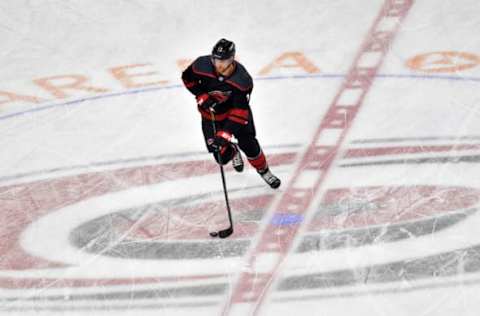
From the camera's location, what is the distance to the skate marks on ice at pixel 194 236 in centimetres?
406

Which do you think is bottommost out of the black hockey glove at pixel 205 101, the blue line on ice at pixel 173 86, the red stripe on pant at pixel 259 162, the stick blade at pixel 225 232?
the blue line on ice at pixel 173 86

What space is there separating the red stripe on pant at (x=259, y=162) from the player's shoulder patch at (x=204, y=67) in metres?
0.61

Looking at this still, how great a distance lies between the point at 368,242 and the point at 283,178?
916mm

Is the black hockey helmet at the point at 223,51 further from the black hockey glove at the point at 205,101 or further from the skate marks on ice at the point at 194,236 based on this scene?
the skate marks on ice at the point at 194,236

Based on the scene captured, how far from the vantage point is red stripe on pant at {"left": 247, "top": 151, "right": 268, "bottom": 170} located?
4.84 meters

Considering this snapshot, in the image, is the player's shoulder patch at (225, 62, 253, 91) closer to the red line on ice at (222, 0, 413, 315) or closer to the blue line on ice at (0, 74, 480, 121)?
the red line on ice at (222, 0, 413, 315)

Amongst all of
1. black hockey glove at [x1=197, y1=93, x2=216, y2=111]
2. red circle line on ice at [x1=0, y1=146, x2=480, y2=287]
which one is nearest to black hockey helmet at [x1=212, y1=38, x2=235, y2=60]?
black hockey glove at [x1=197, y1=93, x2=216, y2=111]

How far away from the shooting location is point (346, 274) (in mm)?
4086

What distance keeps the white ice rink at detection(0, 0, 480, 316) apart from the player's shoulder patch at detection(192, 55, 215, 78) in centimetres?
Answer: 80

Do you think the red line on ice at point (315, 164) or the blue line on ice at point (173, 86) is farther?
the blue line on ice at point (173, 86)

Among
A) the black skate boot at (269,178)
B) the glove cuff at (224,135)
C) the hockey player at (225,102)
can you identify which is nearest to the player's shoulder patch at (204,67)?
the hockey player at (225,102)

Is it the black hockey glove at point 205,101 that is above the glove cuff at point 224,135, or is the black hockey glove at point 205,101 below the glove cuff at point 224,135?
above

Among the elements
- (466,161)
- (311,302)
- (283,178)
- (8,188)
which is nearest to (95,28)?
(8,188)

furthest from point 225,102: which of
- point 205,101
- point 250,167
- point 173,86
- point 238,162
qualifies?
point 173,86
